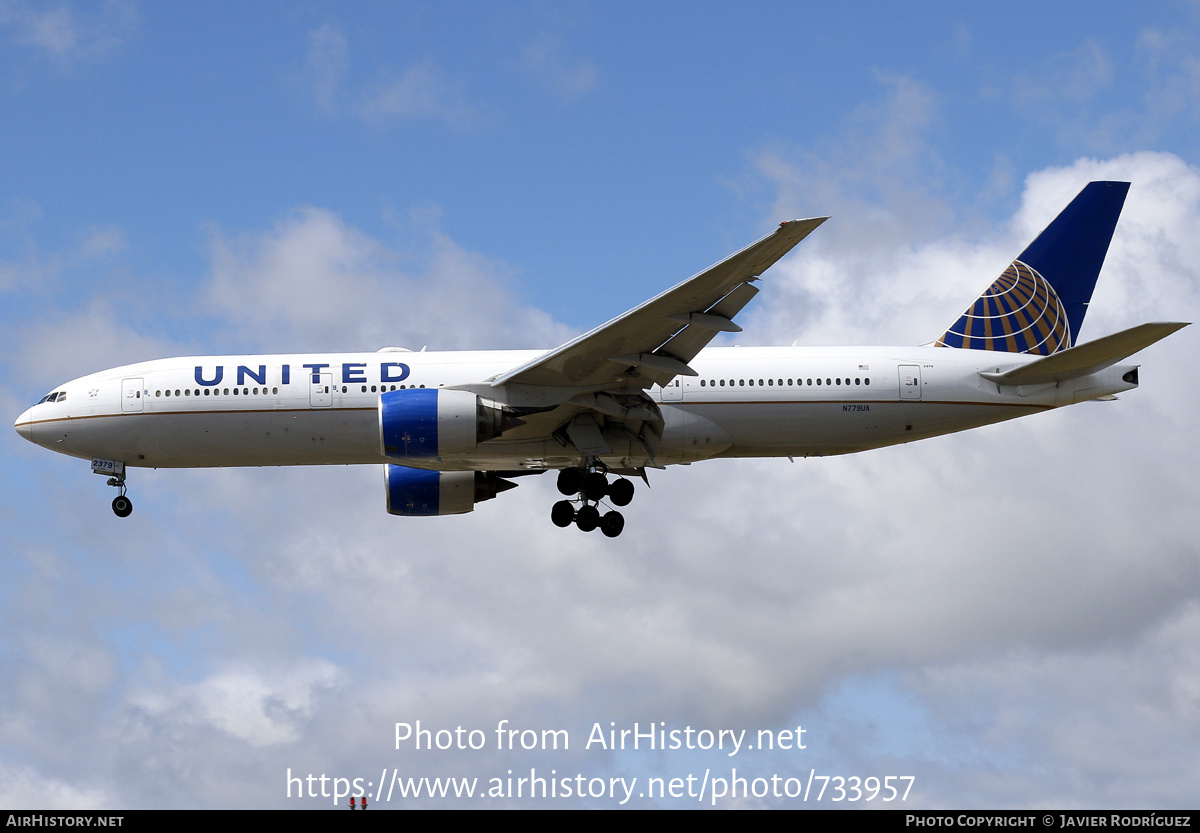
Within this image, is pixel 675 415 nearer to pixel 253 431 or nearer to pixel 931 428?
pixel 931 428

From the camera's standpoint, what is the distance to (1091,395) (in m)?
24.9

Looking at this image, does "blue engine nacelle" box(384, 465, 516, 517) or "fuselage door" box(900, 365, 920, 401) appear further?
"blue engine nacelle" box(384, 465, 516, 517)

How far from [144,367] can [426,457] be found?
7.12 metres

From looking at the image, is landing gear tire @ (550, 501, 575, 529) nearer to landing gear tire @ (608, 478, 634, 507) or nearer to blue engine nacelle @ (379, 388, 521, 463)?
landing gear tire @ (608, 478, 634, 507)

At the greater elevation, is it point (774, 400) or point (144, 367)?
point (144, 367)

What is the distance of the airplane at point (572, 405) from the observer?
77.3 feet

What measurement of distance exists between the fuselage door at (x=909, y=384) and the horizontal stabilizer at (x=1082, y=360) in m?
1.43

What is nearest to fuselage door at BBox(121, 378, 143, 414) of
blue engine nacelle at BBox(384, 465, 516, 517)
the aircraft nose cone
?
the aircraft nose cone

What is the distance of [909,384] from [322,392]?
1157 cm

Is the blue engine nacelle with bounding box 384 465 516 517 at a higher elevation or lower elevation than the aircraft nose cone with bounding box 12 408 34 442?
lower

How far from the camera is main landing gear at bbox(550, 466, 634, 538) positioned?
82.7 feet

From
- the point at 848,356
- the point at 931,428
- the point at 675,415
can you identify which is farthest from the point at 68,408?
the point at 931,428

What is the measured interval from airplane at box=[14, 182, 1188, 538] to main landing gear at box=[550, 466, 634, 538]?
29 millimetres

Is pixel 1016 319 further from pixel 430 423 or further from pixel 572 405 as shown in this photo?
pixel 430 423
